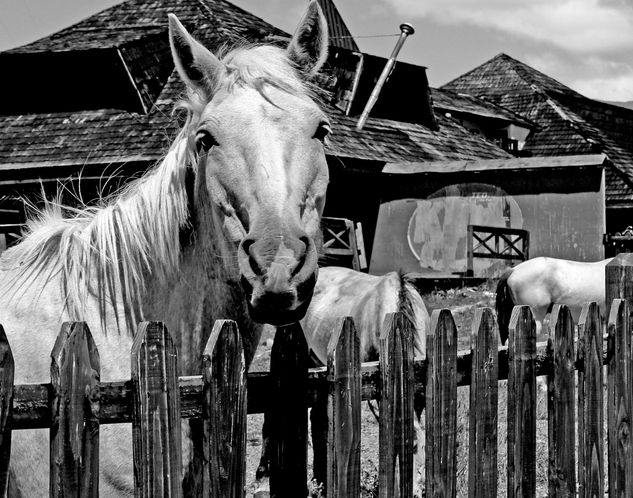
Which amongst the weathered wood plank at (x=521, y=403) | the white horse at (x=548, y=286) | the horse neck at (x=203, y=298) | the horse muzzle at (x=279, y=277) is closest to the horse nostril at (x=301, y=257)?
the horse muzzle at (x=279, y=277)

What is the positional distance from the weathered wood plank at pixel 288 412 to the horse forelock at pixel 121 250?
0.55 m

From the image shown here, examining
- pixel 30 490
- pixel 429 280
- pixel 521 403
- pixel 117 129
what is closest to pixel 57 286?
pixel 30 490

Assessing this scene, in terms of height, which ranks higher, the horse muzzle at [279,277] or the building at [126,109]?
the building at [126,109]

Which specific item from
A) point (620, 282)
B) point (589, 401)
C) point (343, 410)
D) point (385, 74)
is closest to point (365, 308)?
point (620, 282)

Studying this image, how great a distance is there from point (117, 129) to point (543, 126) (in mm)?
19573

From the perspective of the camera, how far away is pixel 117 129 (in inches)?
642

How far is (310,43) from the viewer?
8.94 feet

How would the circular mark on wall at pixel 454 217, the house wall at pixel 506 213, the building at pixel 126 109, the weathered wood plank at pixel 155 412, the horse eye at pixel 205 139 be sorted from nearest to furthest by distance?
the weathered wood plank at pixel 155 412
the horse eye at pixel 205 139
the building at pixel 126 109
the house wall at pixel 506 213
the circular mark on wall at pixel 454 217

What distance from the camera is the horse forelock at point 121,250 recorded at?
8.22 feet

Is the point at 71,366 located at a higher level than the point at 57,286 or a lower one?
lower

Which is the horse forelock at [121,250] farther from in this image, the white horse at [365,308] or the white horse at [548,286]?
the white horse at [548,286]

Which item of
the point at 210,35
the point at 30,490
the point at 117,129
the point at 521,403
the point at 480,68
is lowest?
the point at 30,490

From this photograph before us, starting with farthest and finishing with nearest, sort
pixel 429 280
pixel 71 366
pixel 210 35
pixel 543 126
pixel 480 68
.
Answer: pixel 480 68
pixel 543 126
pixel 210 35
pixel 429 280
pixel 71 366

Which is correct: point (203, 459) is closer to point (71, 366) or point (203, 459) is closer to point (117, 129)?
point (71, 366)
